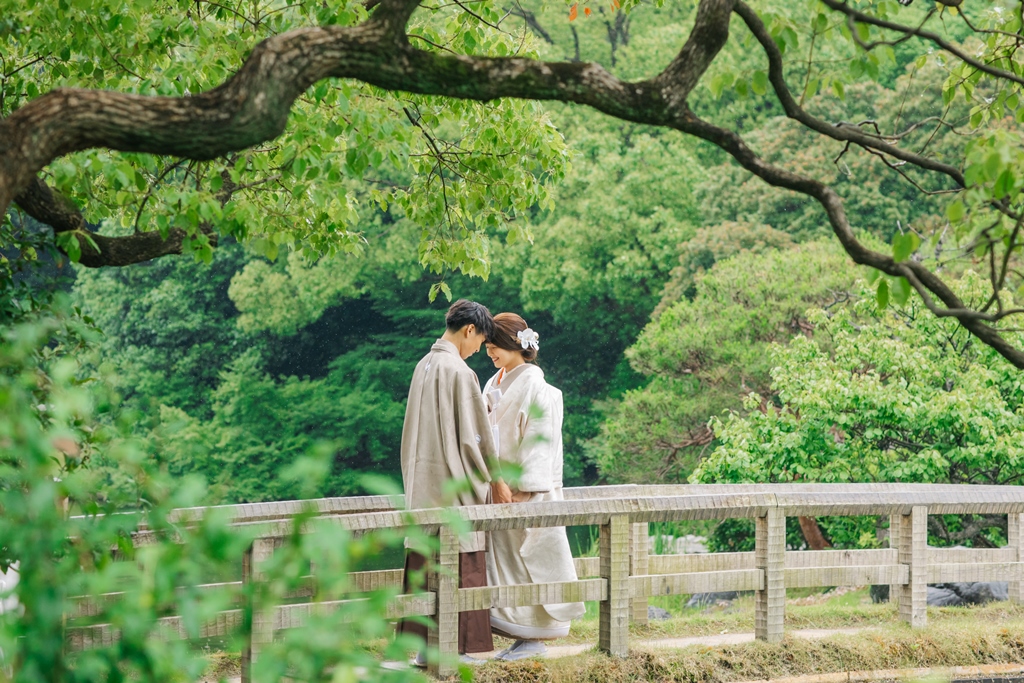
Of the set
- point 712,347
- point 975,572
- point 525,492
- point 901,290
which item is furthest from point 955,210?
point 712,347

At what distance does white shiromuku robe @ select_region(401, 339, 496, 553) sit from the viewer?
19.1 ft

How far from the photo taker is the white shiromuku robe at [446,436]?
5832 mm

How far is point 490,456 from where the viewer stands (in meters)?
5.88

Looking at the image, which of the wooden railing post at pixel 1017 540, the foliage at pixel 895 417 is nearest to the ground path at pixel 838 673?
the wooden railing post at pixel 1017 540

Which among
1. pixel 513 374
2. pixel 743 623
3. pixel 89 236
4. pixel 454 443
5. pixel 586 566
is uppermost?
pixel 89 236

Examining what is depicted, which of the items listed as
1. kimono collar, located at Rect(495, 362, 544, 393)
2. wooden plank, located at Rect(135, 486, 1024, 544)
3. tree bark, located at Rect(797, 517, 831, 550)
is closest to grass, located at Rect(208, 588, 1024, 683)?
wooden plank, located at Rect(135, 486, 1024, 544)

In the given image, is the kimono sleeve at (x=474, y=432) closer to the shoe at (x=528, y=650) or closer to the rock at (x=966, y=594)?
the shoe at (x=528, y=650)

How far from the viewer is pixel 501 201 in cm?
687

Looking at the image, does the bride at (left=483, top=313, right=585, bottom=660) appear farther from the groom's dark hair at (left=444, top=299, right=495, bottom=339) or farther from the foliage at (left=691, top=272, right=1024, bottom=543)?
the foliage at (left=691, top=272, right=1024, bottom=543)

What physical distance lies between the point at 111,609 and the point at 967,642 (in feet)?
17.2

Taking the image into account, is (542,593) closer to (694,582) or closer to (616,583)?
(616,583)

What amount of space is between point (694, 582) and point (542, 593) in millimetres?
825

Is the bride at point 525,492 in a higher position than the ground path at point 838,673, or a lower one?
higher

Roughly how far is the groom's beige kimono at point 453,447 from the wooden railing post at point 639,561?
1.26 meters
